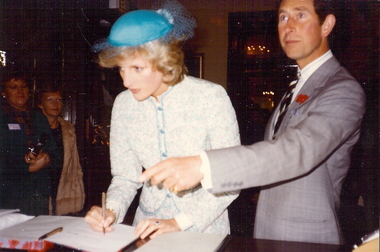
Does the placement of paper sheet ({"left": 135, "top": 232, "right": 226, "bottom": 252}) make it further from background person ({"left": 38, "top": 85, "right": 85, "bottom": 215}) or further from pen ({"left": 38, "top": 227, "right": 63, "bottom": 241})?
background person ({"left": 38, "top": 85, "right": 85, "bottom": 215})

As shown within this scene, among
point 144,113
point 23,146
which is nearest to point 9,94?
point 23,146

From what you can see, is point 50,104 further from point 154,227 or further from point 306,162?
point 306,162

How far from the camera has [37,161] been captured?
122 inches

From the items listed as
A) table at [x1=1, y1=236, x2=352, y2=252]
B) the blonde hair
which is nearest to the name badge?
the blonde hair

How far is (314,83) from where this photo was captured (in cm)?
141

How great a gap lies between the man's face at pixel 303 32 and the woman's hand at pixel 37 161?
8.20 feet

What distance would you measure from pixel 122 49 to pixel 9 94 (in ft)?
6.93

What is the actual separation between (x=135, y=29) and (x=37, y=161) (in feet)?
7.37

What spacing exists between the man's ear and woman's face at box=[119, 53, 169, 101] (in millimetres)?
→ 749

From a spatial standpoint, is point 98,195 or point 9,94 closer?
point 9,94

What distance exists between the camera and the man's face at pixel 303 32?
1479mm

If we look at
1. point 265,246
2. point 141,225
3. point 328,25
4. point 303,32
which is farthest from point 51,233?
point 328,25

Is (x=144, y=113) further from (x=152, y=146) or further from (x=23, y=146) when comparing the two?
(x=23, y=146)

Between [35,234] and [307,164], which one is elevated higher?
[307,164]
